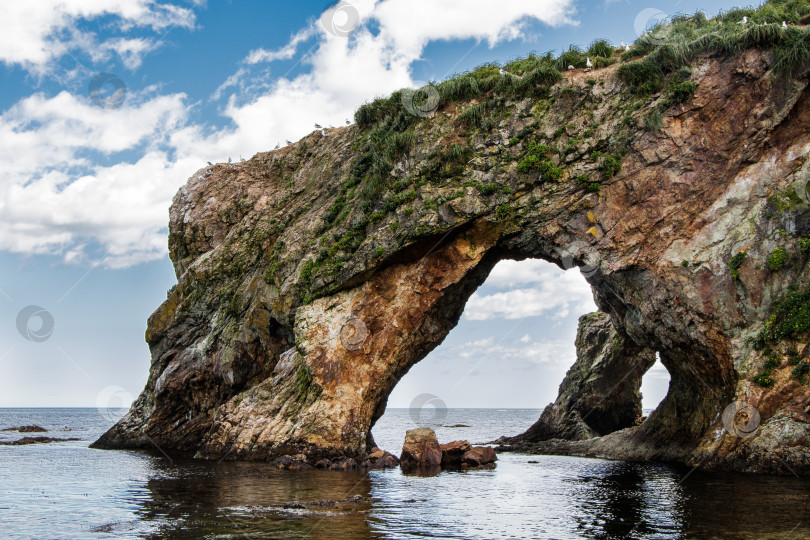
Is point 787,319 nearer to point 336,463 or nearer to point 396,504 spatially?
point 396,504

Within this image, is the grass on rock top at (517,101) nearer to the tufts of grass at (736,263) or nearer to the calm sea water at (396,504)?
the tufts of grass at (736,263)

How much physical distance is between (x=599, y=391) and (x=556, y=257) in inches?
644

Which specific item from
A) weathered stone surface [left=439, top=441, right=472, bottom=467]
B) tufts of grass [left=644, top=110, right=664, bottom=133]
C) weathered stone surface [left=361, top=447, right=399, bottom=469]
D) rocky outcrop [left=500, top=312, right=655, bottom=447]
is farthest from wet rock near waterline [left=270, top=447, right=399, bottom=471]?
tufts of grass [left=644, top=110, right=664, bottom=133]

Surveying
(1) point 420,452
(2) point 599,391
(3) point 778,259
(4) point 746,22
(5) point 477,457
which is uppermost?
(4) point 746,22

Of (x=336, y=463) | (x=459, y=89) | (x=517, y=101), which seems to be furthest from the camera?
(x=459, y=89)

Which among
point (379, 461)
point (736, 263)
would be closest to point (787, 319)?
point (736, 263)

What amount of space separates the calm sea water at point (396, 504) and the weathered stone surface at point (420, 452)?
5.30 feet

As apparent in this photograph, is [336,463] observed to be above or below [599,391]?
below

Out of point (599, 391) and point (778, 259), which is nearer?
point (778, 259)

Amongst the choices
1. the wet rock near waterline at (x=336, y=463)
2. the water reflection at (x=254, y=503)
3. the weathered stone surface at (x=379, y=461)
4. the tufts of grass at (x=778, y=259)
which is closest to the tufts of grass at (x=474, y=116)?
the tufts of grass at (x=778, y=259)

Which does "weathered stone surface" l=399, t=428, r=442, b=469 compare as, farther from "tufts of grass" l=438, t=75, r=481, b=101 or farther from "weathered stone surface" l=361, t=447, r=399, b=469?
"tufts of grass" l=438, t=75, r=481, b=101

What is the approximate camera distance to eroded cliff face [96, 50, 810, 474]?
25625 millimetres

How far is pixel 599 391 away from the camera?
140ft

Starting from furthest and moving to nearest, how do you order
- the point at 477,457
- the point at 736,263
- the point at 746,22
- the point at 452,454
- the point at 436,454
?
the point at 452,454 → the point at 477,457 → the point at 746,22 → the point at 436,454 → the point at 736,263
